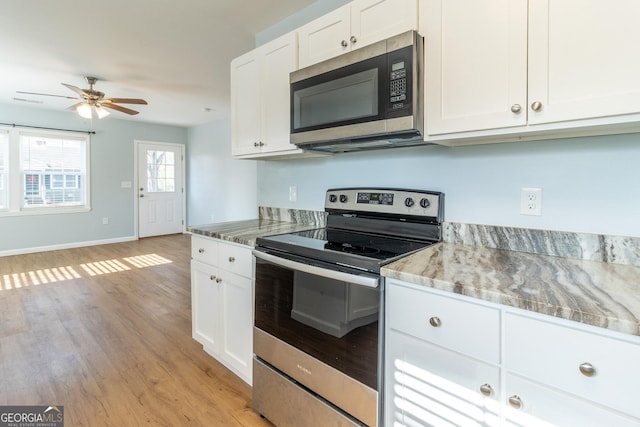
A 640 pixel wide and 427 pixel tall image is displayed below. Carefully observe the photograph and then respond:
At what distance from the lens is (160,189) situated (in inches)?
265

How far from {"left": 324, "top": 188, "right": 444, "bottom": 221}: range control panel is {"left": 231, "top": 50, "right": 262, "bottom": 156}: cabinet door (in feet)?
2.10

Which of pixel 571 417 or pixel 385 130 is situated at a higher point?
pixel 385 130

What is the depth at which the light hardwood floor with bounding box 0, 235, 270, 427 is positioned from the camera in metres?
1.66

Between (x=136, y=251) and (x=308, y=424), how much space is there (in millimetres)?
5089

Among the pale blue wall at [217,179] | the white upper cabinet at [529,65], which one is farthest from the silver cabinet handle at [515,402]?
the pale blue wall at [217,179]

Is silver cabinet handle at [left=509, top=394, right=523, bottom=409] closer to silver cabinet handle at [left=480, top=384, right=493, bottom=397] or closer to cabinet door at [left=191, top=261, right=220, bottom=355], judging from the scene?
silver cabinet handle at [left=480, top=384, right=493, bottom=397]

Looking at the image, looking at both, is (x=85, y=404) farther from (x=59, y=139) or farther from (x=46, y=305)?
(x=59, y=139)

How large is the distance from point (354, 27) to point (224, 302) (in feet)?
5.50

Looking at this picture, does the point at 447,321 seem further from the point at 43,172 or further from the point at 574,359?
the point at 43,172

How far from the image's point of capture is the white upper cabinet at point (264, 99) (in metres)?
1.87

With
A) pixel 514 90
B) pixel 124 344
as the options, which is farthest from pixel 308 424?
pixel 124 344

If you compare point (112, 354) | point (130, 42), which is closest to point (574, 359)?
point (112, 354)

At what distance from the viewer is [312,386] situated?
134cm

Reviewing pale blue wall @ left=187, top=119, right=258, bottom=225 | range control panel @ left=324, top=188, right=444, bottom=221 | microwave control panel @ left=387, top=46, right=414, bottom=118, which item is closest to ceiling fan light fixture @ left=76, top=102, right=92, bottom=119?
pale blue wall @ left=187, top=119, right=258, bottom=225
